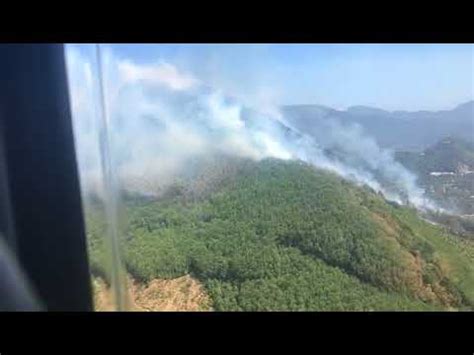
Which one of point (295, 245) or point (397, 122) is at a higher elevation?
point (397, 122)

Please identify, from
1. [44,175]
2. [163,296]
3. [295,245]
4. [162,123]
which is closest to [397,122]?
[295,245]

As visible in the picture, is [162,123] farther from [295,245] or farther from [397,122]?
[397,122]

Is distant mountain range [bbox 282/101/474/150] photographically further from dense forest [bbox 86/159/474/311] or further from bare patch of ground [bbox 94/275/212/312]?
bare patch of ground [bbox 94/275/212/312]

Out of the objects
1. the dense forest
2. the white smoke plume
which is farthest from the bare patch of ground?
the white smoke plume

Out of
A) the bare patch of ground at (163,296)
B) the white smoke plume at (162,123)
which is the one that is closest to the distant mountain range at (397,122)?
the white smoke plume at (162,123)

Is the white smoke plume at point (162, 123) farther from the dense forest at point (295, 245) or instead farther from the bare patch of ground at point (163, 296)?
the bare patch of ground at point (163, 296)
